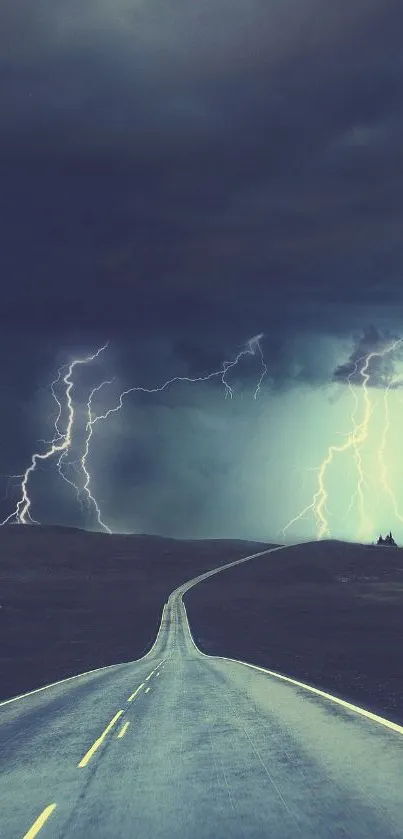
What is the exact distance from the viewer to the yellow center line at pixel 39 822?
7.93 metres

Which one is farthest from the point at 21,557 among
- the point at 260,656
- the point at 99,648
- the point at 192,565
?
the point at 260,656

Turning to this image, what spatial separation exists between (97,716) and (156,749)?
5.40m

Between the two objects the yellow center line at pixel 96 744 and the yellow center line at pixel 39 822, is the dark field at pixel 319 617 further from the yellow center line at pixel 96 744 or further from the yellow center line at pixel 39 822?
the yellow center line at pixel 39 822

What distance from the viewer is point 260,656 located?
1794 inches

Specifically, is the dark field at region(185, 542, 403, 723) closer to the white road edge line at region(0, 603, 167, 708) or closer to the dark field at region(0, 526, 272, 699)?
the white road edge line at region(0, 603, 167, 708)

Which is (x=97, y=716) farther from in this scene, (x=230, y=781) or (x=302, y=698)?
(x=230, y=781)

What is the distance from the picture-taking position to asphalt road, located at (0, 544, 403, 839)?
26.6 ft

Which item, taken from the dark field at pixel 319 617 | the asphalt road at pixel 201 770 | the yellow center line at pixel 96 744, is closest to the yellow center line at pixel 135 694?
the asphalt road at pixel 201 770

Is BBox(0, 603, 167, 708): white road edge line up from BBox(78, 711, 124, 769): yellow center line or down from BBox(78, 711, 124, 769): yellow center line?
down

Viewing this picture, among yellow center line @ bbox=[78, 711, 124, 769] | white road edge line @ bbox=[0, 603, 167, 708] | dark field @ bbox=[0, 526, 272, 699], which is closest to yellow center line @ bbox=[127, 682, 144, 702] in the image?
white road edge line @ bbox=[0, 603, 167, 708]

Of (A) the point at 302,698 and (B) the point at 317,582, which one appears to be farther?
(B) the point at 317,582

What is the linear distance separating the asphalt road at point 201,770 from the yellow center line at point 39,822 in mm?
14

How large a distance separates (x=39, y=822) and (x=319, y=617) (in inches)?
2863

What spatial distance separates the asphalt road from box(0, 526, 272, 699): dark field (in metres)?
12.6
